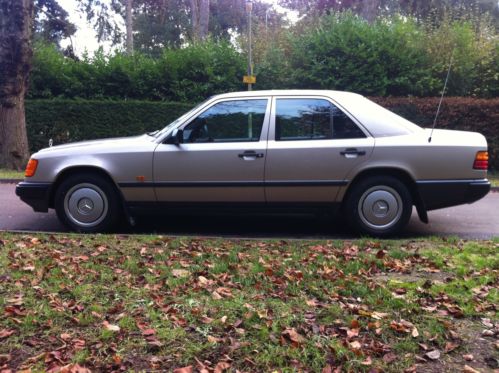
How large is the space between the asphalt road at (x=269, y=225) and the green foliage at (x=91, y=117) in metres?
7.49

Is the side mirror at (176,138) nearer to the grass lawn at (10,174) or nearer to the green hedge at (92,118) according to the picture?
the grass lawn at (10,174)

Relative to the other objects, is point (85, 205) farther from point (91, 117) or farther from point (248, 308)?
point (91, 117)

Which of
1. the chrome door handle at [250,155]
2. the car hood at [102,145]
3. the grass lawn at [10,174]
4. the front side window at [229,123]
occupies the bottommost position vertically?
the grass lawn at [10,174]

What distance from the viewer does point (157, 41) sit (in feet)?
138

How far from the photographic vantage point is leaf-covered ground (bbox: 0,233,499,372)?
2.97 meters

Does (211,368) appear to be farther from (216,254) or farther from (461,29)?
(461,29)

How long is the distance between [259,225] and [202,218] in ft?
2.83

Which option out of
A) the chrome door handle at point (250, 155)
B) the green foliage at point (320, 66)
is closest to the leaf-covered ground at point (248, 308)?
the chrome door handle at point (250, 155)

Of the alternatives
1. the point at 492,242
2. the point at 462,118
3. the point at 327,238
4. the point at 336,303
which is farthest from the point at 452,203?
the point at 462,118

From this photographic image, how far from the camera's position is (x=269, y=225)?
6.71 m

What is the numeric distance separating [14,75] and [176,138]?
29.1 ft

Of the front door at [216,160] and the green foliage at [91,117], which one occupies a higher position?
the green foliage at [91,117]

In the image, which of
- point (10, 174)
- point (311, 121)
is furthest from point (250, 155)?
point (10, 174)

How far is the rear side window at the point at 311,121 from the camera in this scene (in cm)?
589
